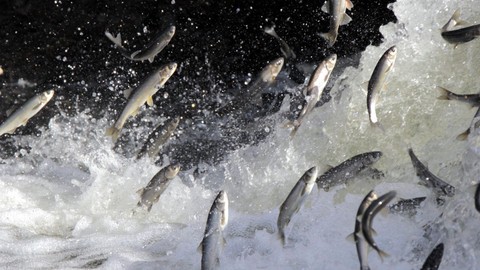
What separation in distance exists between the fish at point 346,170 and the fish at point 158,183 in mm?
907

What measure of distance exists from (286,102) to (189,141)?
106 cm

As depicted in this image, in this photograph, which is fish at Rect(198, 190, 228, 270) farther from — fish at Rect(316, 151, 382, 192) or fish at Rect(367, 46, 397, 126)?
fish at Rect(367, 46, 397, 126)

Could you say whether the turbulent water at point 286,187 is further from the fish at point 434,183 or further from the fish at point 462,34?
the fish at point 462,34

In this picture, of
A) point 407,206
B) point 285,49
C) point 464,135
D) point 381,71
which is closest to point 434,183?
point 407,206

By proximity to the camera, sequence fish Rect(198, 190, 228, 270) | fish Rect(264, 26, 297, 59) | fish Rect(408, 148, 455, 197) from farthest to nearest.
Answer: fish Rect(264, 26, 297, 59) < fish Rect(408, 148, 455, 197) < fish Rect(198, 190, 228, 270)

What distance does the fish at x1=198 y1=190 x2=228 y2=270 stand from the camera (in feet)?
14.5

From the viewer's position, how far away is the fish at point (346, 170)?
521 centimetres

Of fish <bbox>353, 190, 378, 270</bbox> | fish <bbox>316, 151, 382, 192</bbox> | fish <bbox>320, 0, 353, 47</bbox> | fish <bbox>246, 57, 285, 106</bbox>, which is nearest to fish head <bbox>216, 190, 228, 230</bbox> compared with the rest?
fish <bbox>353, 190, 378, 270</bbox>

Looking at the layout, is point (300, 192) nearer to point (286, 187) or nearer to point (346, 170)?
point (346, 170)

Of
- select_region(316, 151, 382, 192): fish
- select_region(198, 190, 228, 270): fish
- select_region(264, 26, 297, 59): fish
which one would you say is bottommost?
select_region(264, 26, 297, 59): fish

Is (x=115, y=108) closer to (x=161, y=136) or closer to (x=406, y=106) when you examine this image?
(x=161, y=136)

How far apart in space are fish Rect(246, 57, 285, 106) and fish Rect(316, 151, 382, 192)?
90 centimetres

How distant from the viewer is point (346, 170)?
521 centimetres

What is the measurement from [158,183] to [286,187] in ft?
3.67
